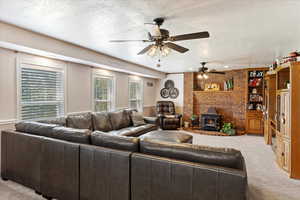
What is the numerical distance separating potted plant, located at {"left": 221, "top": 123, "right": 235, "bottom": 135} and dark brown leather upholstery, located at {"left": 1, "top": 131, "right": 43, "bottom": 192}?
6.10 m

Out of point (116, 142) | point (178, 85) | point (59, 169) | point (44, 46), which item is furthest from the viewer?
point (178, 85)

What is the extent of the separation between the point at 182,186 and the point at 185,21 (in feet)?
7.35

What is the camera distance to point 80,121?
3.89m

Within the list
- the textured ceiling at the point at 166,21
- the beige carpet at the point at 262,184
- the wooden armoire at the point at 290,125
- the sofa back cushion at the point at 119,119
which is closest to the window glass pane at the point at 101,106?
the sofa back cushion at the point at 119,119

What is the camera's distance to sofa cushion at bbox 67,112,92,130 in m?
3.70

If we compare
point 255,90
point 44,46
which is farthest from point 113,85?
point 255,90

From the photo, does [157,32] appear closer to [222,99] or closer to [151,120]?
[151,120]

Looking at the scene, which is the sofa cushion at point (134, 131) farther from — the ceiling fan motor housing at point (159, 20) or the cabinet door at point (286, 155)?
the cabinet door at point (286, 155)

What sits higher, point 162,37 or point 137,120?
point 162,37

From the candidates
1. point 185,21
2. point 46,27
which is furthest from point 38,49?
point 185,21

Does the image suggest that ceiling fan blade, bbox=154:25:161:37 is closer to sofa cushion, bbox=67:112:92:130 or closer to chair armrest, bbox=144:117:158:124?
sofa cushion, bbox=67:112:92:130

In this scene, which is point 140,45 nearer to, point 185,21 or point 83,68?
point 185,21

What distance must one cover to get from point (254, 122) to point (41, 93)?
23.4 ft

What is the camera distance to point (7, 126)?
10.5 feet
